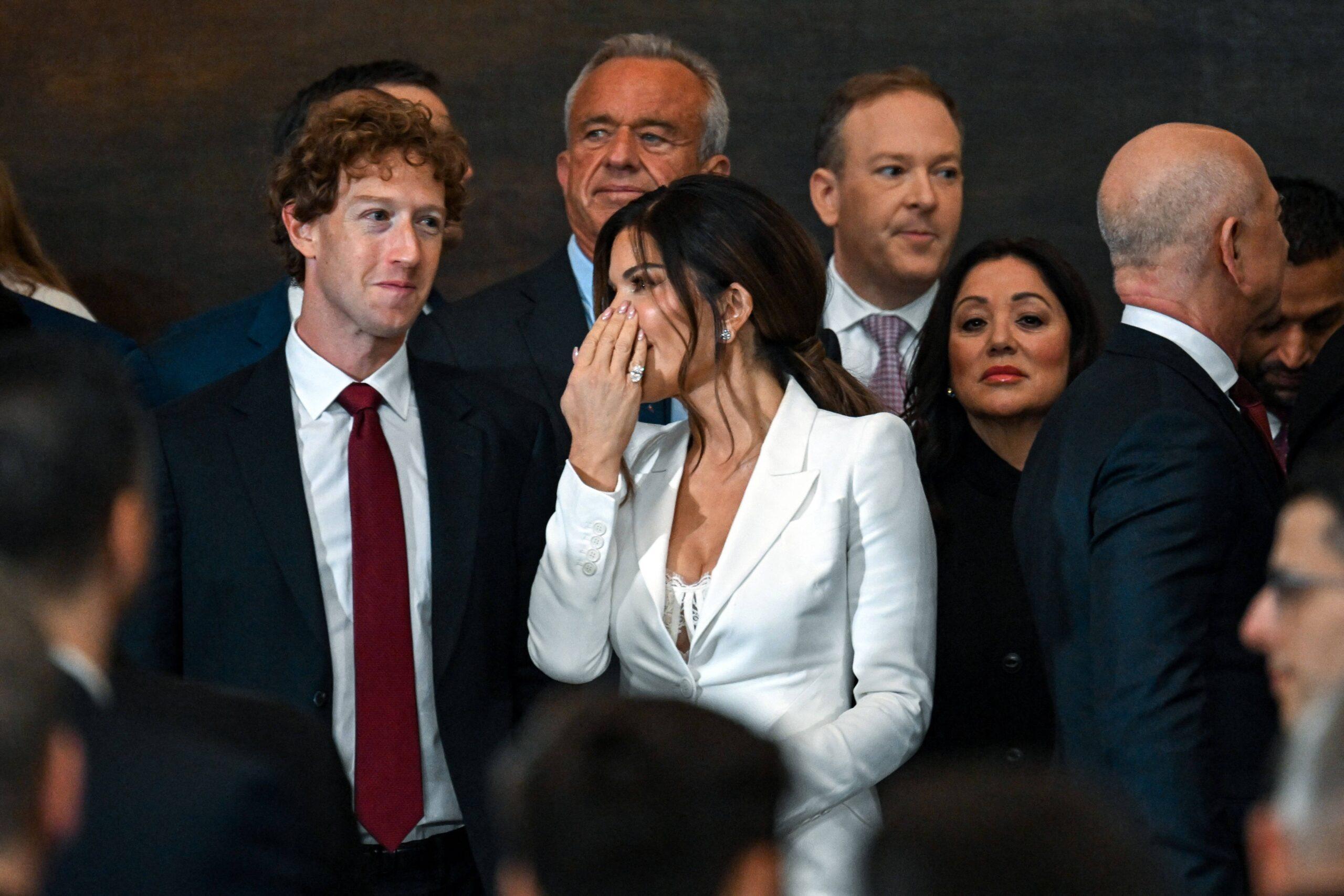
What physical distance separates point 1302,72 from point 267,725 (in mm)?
4376

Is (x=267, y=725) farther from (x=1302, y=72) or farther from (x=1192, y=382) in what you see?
(x=1302, y=72)

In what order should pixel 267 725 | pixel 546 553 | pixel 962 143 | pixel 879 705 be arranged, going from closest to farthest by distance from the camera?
pixel 267 725, pixel 879 705, pixel 546 553, pixel 962 143

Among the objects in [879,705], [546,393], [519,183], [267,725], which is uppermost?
[519,183]

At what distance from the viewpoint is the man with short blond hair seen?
448cm

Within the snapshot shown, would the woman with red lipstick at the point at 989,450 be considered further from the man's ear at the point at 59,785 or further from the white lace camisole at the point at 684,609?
the man's ear at the point at 59,785

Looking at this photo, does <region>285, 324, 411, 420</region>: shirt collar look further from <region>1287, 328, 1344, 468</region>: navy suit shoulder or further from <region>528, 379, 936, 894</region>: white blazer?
<region>1287, 328, 1344, 468</region>: navy suit shoulder

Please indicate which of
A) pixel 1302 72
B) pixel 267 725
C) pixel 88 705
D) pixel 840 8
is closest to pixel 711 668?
pixel 267 725

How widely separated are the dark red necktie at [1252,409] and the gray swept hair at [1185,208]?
0.24 m

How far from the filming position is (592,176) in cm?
418

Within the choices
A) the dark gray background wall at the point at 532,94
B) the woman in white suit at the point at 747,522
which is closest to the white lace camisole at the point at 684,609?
the woman in white suit at the point at 747,522

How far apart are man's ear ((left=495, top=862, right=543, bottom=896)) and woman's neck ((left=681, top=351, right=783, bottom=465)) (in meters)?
1.71

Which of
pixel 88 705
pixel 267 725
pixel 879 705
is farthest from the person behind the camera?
pixel 879 705

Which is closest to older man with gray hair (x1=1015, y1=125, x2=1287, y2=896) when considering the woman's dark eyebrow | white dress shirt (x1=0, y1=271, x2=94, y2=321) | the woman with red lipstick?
the woman with red lipstick

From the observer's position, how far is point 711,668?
9.21 ft
